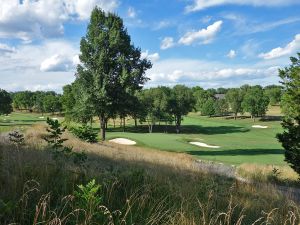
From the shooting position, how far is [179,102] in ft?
294

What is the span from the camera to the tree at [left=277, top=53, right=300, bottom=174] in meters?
17.8

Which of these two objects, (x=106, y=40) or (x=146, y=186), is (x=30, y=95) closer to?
(x=106, y=40)

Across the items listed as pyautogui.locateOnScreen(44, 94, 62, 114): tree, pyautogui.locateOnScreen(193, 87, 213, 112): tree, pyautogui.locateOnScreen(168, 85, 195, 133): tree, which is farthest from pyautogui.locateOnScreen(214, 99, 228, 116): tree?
pyautogui.locateOnScreen(44, 94, 62, 114): tree

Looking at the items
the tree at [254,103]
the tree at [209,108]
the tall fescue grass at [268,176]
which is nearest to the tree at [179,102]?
the tree at [254,103]

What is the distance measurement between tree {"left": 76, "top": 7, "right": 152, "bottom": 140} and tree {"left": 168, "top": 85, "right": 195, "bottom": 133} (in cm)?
5226

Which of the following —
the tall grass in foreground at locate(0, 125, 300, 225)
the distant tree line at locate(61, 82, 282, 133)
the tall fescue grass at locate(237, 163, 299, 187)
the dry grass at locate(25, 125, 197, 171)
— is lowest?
the tall fescue grass at locate(237, 163, 299, 187)

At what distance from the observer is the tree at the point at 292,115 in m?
17.8

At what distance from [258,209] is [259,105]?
104m

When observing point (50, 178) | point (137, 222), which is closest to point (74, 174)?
point (50, 178)

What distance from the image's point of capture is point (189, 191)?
618 cm

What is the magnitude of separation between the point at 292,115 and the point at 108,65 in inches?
826

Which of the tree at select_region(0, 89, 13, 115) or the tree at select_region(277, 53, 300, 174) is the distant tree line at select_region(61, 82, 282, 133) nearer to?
the tree at select_region(0, 89, 13, 115)

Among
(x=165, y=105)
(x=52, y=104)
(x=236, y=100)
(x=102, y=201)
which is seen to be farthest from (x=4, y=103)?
(x=102, y=201)

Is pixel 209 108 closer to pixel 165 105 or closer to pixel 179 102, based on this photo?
pixel 179 102
